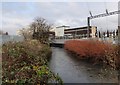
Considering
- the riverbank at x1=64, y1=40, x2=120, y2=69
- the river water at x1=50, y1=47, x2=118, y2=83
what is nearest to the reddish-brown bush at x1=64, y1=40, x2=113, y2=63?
the riverbank at x1=64, y1=40, x2=120, y2=69

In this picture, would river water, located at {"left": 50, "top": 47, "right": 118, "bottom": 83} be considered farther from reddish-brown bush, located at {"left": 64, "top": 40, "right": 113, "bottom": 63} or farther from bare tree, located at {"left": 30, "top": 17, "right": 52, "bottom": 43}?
bare tree, located at {"left": 30, "top": 17, "right": 52, "bottom": 43}

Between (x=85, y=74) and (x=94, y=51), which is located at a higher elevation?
(x=94, y=51)

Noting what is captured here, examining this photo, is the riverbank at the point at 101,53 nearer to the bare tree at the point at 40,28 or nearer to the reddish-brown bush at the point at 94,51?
the reddish-brown bush at the point at 94,51

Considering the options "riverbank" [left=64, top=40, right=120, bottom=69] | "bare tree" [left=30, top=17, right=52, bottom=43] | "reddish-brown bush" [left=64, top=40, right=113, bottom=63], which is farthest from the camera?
"bare tree" [left=30, top=17, right=52, bottom=43]

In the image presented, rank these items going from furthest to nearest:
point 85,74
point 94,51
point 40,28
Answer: point 40,28
point 94,51
point 85,74

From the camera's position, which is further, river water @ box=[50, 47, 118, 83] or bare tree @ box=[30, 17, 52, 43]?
bare tree @ box=[30, 17, 52, 43]

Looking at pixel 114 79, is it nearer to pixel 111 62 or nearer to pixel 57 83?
pixel 111 62

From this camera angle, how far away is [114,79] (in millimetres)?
10125

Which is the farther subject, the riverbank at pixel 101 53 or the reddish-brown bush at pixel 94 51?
the reddish-brown bush at pixel 94 51

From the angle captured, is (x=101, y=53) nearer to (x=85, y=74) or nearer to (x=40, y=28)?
(x=85, y=74)

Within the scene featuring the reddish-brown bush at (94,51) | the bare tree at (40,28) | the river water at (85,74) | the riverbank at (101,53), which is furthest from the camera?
the bare tree at (40,28)

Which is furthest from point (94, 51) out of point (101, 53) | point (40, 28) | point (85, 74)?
point (40, 28)

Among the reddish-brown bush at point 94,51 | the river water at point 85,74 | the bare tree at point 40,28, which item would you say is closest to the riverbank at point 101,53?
the reddish-brown bush at point 94,51

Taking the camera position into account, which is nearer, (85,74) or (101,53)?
(85,74)
